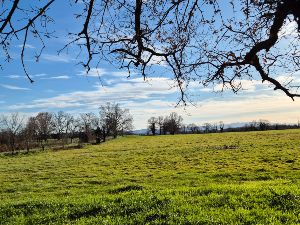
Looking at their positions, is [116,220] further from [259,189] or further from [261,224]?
[259,189]

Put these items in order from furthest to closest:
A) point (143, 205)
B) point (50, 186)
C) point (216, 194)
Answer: point (50, 186), point (216, 194), point (143, 205)

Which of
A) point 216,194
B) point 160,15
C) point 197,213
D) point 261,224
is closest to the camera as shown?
point 160,15

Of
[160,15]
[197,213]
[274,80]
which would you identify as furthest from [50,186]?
[274,80]

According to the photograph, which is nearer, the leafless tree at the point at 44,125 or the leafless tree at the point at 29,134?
the leafless tree at the point at 29,134

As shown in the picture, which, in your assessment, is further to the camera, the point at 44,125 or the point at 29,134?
the point at 44,125

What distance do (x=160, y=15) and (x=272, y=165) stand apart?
960 inches

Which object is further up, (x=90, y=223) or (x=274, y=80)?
(x=274, y=80)

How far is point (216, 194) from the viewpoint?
13688 millimetres

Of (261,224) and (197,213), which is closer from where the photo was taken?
(261,224)

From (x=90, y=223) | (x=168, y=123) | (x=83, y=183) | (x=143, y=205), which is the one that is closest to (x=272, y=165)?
(x=83, y=183)

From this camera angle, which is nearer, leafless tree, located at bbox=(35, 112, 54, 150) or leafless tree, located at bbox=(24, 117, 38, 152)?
leafless tree, located at bbox=(24, 117, 38, 152)

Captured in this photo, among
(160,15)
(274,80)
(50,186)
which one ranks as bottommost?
(50,186)

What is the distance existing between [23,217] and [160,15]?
31.2 ft

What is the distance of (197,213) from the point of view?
11148mm
